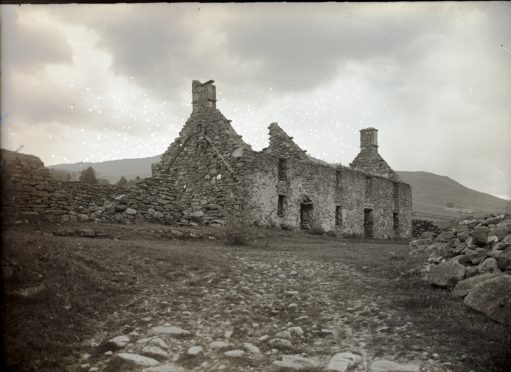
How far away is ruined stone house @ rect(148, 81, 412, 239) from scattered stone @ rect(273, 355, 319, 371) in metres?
11.9

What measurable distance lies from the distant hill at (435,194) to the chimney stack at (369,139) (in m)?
31.4

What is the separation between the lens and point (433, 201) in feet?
267

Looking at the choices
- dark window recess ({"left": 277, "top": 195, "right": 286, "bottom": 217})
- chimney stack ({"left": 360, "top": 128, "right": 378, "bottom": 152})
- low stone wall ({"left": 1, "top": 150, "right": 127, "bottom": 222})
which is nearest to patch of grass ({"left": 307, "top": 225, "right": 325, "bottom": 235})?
dark window recess ({"left": 277, "top": 195, "right": 286, "bottom": 217})

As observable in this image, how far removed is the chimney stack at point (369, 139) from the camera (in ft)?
102

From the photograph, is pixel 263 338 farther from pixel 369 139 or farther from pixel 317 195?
pixel 369 139

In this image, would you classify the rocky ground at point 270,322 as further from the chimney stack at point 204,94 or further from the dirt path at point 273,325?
the chimney stack at point 204,94

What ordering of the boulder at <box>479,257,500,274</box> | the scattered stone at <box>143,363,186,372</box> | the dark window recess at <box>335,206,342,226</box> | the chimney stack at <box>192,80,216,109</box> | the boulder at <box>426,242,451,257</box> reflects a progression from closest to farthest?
the scattered stone at <box>143,363,186,372</box> → the boulder at <box>479,257,500,274</box> → the boulder at <box>426,242,451,257</box> → the chimney stack at <box>192,80,216,109</box> → the dark window recess at <box>335,206,342,226</box>

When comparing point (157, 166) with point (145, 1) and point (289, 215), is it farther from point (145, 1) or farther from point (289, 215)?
point (145, 1)

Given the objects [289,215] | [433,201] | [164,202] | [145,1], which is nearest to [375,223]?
[289,215]

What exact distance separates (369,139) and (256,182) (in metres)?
15.0

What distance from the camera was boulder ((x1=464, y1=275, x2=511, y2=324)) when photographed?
5.44 meters

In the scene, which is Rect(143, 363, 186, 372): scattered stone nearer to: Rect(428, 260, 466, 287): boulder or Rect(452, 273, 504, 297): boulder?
Rect(452, 273, 504, 297): boulder

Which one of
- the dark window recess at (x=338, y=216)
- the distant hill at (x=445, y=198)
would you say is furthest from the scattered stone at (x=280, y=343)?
the distant hill at (x=445, y=198)

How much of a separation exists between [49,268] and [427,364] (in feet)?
17.6
